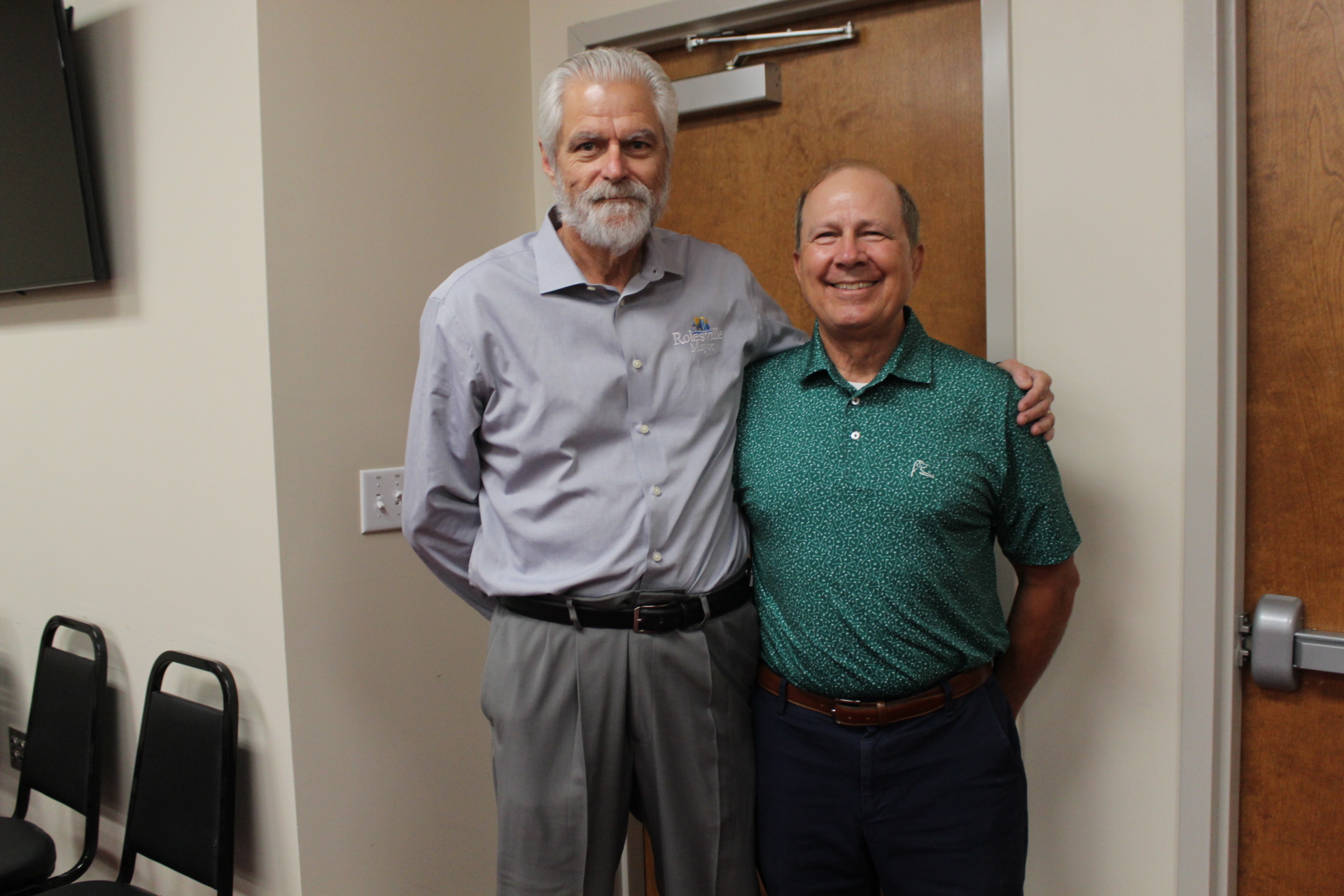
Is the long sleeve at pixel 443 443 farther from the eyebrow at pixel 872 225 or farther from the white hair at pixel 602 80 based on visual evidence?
the eyebrow at pixel 872 225

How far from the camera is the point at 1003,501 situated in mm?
1377

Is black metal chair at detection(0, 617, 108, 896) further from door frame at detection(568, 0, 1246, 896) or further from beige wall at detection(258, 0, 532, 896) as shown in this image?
door frame at detection(568, 0, 1246, 896)

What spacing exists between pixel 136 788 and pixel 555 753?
1050 millimetres

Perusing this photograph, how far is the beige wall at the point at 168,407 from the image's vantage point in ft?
5.54

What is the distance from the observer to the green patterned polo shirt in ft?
4.35

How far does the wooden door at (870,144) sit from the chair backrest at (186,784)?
4.50 ft

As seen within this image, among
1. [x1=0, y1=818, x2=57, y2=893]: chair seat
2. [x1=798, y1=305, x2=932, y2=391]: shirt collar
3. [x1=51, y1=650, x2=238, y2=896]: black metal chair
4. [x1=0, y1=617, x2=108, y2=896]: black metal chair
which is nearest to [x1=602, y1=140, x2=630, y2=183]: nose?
[x1=798, y1=305, x2=932, y2=391]: shirt collar

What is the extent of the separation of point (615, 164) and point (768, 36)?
69cm

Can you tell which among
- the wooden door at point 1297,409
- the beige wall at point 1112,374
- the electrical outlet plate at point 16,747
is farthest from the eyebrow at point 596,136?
the electrical outlet plate at point 16,747

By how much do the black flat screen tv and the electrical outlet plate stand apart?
46.6 inches

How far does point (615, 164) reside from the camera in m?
1.41

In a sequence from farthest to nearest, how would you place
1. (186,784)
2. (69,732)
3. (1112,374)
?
(69,732), (186,784), (1112,374)

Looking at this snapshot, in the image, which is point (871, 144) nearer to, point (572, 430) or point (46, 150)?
point (572, 430)

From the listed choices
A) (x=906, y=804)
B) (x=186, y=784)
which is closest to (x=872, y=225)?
(x=906, y=804)
